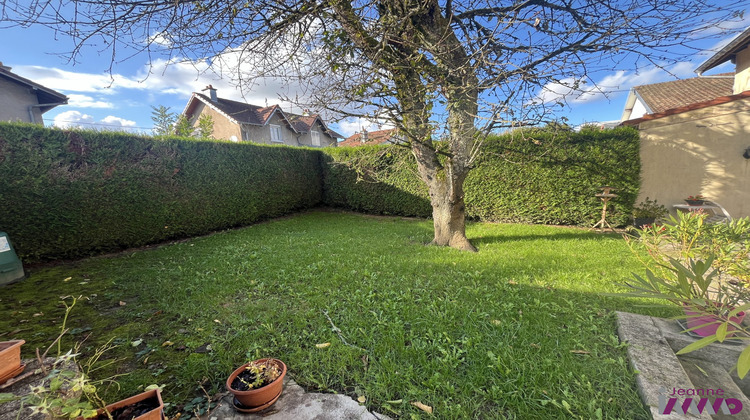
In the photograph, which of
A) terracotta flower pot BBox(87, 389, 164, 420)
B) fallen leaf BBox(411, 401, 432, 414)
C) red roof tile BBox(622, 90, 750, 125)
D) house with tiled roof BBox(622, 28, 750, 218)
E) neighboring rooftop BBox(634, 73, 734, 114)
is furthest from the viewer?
neighboring rooftop BBox(634, 73, 734, 114)

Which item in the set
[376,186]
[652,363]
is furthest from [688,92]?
[652,363]

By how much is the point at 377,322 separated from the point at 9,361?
2.33 metres

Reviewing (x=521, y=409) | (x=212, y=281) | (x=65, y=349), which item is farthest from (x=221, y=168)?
(x=521, y=409)

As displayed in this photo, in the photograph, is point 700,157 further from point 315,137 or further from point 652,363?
point 315,137

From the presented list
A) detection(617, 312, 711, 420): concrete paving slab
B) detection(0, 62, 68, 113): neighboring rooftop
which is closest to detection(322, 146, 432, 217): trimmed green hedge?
detection(617, 312, 711, 420): concrete paving slab

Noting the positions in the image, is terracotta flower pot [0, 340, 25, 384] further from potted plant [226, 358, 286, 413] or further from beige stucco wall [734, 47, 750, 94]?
beige stucco wall [734, 47, 750, 94]

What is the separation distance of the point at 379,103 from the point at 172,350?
3551mm

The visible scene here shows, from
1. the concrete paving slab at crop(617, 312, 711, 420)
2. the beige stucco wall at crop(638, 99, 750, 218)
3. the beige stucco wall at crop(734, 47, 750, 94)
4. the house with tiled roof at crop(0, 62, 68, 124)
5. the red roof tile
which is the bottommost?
the concrete paving slab at crop(617, 312, 711, 420)

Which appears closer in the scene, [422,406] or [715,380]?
[422,406]

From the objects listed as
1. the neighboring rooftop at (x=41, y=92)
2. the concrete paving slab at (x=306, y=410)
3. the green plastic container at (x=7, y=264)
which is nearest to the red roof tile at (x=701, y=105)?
the concrete paving slab at (x=306, y=410)

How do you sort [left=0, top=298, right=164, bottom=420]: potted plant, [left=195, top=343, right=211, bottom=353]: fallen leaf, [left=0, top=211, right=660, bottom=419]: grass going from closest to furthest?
[left=0, top=298, right=164, bottom=420]: potted plant < [left=0, top=211, right=660, bottom=419]: grass < [left=195, top=343, right=211, bottom=353]: fallen leaf

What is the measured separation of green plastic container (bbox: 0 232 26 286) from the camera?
3746 millimetres

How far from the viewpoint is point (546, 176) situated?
7.11 metres

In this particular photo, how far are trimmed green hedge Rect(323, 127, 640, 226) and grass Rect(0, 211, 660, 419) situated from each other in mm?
2330
